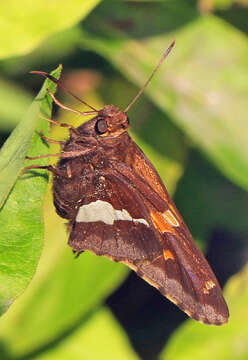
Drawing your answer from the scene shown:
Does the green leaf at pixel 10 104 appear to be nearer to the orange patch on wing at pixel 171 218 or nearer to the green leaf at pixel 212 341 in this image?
the orange patch on wing at pixel 171 218

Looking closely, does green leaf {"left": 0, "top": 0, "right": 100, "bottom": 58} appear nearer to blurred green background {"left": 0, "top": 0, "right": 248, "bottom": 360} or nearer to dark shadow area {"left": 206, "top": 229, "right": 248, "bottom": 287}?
blurred green background {"left": 0, "top": 0, "right": 248, "bottom": 360}

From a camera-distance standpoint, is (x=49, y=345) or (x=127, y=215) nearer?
(x=127, y=215)

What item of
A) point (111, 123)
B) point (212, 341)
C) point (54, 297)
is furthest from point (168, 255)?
point (212, 341)

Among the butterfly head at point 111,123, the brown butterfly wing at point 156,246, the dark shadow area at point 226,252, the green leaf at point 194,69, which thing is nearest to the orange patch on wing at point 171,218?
the brown butterfly wing at point 156,246

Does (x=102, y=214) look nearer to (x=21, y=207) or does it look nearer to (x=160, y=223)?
(x=160, y=223)

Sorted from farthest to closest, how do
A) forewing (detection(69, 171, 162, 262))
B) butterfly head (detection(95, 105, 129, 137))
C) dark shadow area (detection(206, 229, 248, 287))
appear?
dark shadow area (detection(206, 229, 248, 287)) → butterfly head (detection(95, 105, 129, 137)) → forewing (detection(69, 171, 162, 262))

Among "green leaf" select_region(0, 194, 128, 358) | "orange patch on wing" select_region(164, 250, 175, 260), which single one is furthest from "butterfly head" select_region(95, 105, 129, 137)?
"green leaf" select_region(0, 194, 128, 358)

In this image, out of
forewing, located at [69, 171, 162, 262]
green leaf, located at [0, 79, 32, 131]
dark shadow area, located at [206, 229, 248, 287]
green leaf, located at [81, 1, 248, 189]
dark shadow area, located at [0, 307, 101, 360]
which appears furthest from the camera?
dark shadow area, located at [206, 229, 248, 287]
